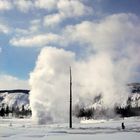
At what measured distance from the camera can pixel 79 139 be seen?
89.0ft

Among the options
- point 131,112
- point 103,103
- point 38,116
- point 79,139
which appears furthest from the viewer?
point 131,112

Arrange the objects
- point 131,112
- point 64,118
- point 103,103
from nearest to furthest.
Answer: point 64,118, point 103,103, point 131,112

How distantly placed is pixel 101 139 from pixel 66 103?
198 ft

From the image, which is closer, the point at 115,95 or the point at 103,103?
the point at 103,103

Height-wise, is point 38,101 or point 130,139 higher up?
point 38,101

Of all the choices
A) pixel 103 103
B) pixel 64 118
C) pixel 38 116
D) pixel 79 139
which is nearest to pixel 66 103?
pixel 64 118

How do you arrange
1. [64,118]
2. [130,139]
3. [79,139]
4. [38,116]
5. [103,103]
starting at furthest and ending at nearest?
[103,103], [64,118], [38,116], [79,139], [130,139]

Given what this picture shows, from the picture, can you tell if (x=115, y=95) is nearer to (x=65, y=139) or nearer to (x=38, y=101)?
(x=38, y=101)

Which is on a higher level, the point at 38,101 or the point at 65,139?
the point at 38,101

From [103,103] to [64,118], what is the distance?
44.0 m

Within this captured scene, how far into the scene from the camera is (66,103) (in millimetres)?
86812

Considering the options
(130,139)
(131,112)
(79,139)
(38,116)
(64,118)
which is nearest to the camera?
(130,139)

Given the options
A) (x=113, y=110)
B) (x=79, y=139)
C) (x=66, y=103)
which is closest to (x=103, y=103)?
(x=113, y=110)

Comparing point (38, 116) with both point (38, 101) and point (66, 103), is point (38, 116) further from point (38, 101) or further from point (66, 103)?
point (66, 103)
